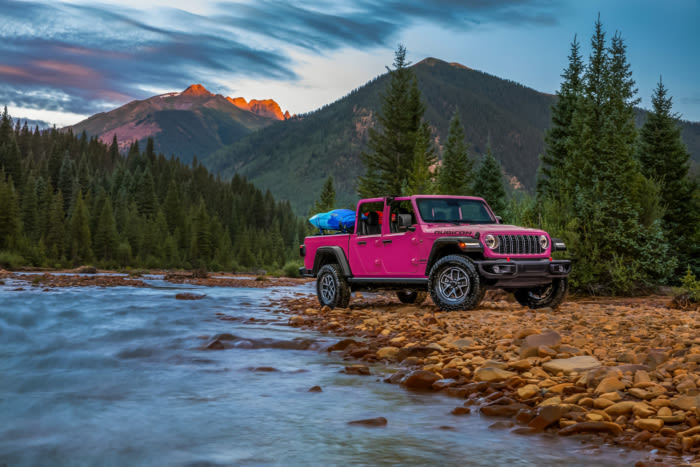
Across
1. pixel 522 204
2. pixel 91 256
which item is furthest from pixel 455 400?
pixel 91 256

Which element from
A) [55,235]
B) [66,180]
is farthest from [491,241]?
[66,180]

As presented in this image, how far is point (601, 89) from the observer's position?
20.1m

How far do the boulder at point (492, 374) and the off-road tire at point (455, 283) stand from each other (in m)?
4.52

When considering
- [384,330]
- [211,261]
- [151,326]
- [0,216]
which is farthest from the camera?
[211,261]

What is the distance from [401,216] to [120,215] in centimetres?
11423

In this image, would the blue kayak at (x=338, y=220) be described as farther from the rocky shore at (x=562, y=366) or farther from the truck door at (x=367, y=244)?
the rocky shore at (x=562, y=366)

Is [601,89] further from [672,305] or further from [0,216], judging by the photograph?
[0,216]

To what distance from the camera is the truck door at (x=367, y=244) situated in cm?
1313

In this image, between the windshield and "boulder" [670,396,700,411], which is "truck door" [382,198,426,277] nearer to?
the windshield

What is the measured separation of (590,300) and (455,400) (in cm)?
1088

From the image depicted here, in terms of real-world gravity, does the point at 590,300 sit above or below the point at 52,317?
above

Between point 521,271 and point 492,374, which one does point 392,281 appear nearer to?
point 521,271

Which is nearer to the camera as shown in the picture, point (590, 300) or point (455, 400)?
point (455, 400)

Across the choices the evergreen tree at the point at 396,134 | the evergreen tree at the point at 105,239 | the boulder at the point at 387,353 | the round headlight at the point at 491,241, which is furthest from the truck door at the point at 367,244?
the evergreen tree at the point at 105,239
